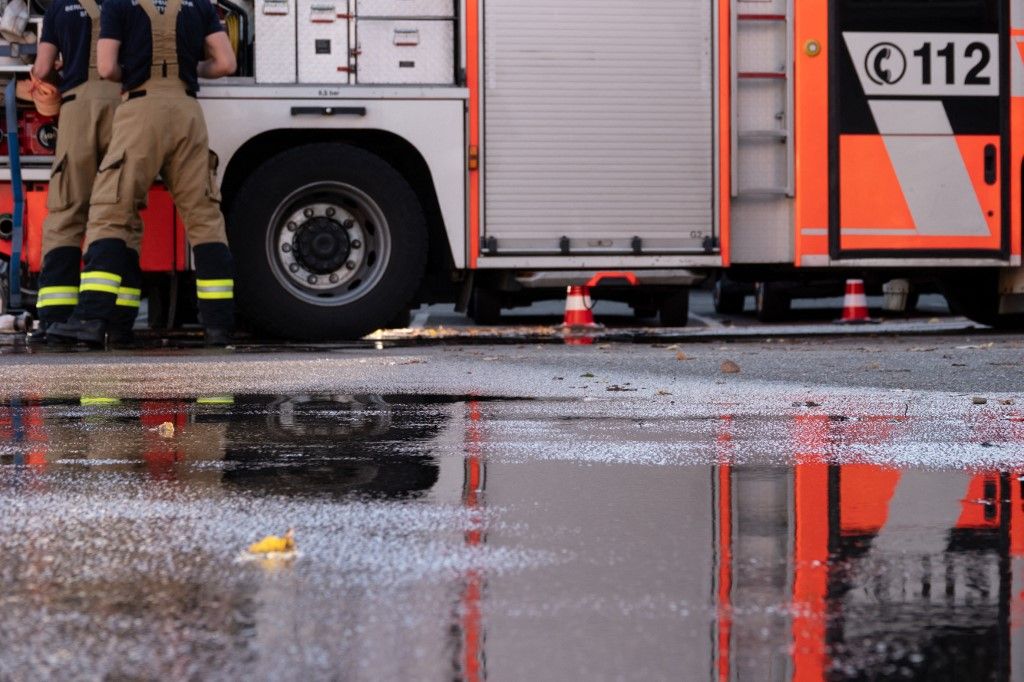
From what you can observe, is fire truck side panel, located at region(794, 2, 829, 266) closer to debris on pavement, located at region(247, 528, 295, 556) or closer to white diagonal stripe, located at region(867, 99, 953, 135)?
white diagonal stripe, located at region(867, 99, 953, 135)

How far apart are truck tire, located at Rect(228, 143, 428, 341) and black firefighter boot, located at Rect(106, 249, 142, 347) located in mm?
584

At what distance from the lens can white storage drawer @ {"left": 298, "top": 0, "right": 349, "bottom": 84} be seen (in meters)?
9.77

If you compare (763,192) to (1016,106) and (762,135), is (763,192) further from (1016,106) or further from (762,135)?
(1016,106)

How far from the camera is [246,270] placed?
973cm

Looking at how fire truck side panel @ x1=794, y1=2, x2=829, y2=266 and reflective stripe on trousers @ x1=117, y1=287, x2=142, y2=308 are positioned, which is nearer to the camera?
reflective stripe on trousers @ x1=117, y1=287, x2=142, y2=308

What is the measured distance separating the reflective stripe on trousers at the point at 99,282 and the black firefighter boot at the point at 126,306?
0.23 m

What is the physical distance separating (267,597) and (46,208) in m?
7.09

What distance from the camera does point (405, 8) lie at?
9.94m

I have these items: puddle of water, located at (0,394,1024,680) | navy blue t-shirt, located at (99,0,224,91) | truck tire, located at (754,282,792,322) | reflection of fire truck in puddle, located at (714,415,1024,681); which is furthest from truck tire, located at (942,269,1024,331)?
reflection of fire truck in puddle, located at (714,415,1024,681)

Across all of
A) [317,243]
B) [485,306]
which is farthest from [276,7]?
[485,306]

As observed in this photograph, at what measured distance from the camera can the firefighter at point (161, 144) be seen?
359 inches

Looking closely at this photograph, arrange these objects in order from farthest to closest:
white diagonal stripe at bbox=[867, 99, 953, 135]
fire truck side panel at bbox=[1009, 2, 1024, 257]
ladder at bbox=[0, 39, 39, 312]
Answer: fire truck side panel at bbox=[1009, 2, 1024, 257], white diagonal stripe at bbox=[867, 99, 953, 135], ladder at bbox=[0, 39, 39, 312]

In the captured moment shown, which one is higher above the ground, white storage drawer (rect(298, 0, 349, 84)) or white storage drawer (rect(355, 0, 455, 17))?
white storage drawer (rect(355, 0, 455, 17))

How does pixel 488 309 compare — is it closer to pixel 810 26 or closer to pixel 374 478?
pixel 810 26
